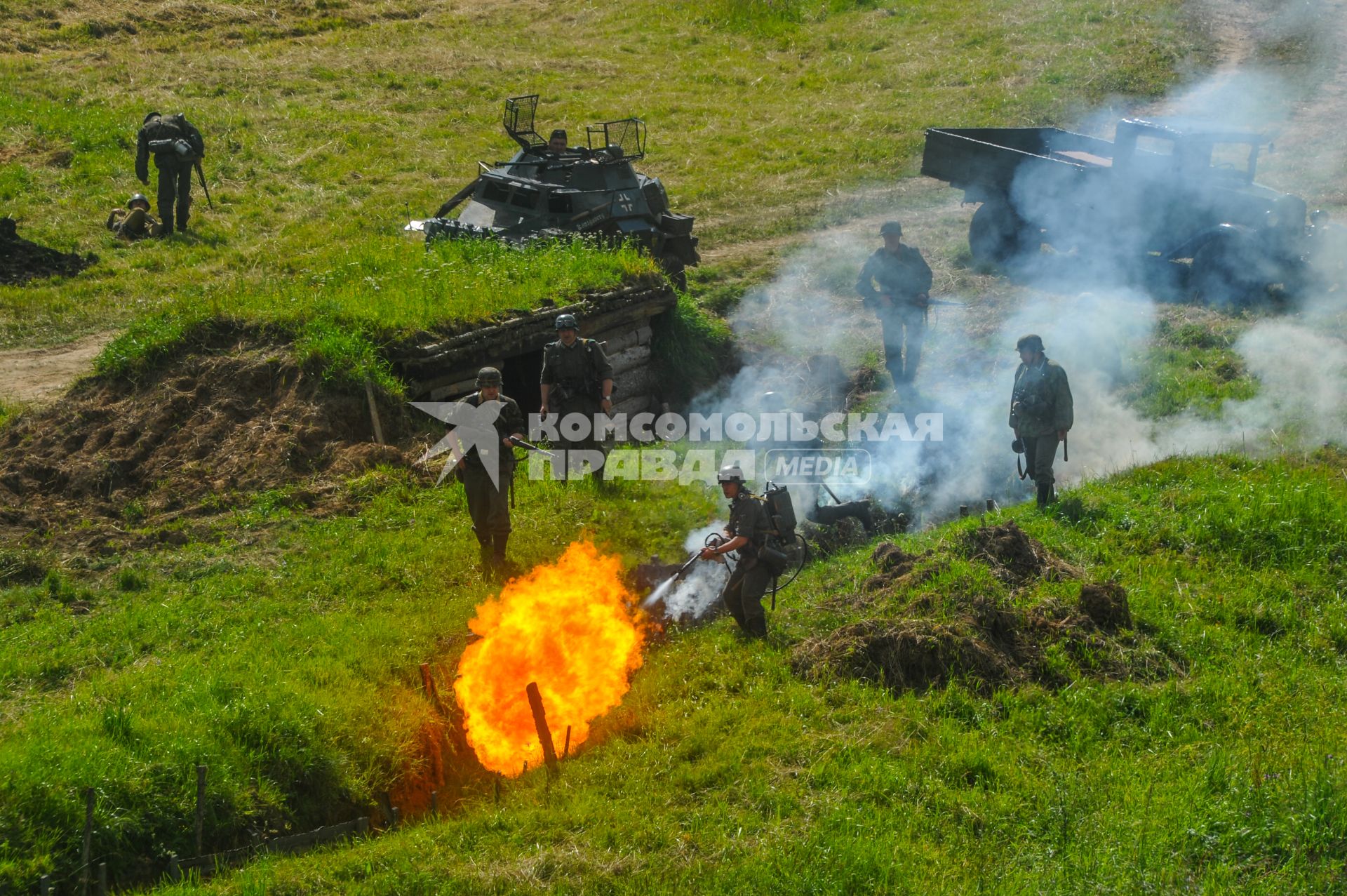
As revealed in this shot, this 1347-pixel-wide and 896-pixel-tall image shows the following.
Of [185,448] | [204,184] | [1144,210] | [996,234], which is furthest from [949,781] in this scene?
[204,184]

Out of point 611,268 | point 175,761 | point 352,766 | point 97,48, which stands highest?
point 97,48

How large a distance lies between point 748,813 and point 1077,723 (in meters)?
2.38

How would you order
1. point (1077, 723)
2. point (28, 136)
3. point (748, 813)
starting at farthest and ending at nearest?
point (28, 136) → point (1077, 723) → point (748, 813)

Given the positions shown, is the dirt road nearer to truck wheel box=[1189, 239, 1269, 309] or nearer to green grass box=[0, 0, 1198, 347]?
green grass box=[0, 0, 1198, 347]

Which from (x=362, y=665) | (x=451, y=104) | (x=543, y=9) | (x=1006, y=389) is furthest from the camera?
(x=543, y=9)

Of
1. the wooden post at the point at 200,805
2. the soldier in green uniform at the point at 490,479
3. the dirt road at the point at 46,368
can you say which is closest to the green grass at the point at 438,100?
the dirt road at the point at 46,368

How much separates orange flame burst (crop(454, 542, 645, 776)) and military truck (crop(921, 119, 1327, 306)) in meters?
10.7

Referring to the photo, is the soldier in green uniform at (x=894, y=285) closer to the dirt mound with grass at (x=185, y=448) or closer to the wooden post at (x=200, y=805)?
the dirt mound with grass at (x=185, y=448)

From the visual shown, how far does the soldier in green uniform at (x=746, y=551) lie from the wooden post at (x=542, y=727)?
2.11m

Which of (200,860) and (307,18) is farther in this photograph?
(307,18)

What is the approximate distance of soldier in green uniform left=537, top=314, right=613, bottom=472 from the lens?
1166 cm

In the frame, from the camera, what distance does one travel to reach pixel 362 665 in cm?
841

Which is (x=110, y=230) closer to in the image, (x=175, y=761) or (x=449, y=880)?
(x=175, y=761)

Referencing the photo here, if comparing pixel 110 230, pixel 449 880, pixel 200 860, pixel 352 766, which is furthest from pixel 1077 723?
pixel 110 230
